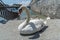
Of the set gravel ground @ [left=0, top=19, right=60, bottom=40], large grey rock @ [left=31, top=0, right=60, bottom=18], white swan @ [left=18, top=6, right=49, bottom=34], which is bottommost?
large grey rock @ [left=31, top=0, right=60, bottom=18]

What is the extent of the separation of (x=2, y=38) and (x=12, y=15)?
5.12 metres

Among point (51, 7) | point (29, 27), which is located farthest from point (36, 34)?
point (51, 7)

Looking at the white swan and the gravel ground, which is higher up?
the white swan

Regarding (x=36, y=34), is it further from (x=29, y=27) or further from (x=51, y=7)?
(x=51, y=7)

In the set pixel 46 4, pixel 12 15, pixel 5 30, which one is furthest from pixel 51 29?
pixel 12 15

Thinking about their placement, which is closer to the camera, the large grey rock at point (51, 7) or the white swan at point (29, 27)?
the white swan at point (29, 27)

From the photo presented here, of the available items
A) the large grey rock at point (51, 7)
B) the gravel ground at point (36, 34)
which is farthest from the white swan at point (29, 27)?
the large grey rock at point (51, 7)

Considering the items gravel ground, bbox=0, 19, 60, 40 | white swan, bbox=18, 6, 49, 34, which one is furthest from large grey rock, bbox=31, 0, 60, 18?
white swan, bbox=18, 6, 49, 34

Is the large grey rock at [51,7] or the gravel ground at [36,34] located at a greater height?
the gravel ground at [36,34]

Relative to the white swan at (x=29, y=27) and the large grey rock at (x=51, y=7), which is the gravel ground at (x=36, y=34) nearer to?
the white swan at (x=29, y=27)

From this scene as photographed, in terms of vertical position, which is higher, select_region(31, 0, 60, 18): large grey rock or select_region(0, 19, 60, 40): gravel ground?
select_region(0, 19, 60, 40): gravel ground

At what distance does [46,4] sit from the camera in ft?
24.6

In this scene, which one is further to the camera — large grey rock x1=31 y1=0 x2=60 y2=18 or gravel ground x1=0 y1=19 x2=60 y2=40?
large grey rock x1=31 y1=0 x2=60 y2=18

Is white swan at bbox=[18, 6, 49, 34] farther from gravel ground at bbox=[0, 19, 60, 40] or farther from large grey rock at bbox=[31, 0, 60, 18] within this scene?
large grey rock at bbox=[31, 0, 60, 18]
